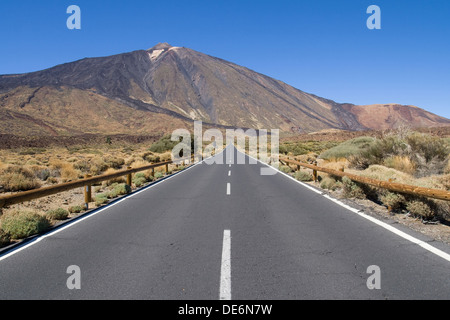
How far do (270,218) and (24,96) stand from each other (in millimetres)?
147742

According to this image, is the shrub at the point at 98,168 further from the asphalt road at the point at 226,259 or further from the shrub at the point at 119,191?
the asphalt road at the point at 226,259

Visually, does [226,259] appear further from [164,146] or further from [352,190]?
[164,146]

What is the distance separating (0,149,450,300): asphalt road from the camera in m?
3.71

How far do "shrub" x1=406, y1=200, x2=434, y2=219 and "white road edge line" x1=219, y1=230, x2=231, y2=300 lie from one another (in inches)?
179

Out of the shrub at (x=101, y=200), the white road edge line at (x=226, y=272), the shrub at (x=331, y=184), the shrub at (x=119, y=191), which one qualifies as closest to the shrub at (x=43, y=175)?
the shrub at (x=119, y=191)

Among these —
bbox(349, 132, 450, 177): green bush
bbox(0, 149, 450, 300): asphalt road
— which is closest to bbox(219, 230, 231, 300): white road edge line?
bbox(0, 149, 450, 300): asphalt road

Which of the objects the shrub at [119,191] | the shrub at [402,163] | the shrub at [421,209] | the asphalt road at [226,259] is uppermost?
the shrub at [402,163]

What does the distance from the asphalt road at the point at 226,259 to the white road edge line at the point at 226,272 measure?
0.02 m

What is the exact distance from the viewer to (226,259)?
470cm

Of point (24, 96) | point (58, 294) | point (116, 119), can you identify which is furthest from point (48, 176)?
point (24, 96)

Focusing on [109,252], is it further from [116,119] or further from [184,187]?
[116,119]

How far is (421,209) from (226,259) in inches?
199

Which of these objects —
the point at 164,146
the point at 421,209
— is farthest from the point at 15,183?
the point at 164,146

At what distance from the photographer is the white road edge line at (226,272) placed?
362 cm
